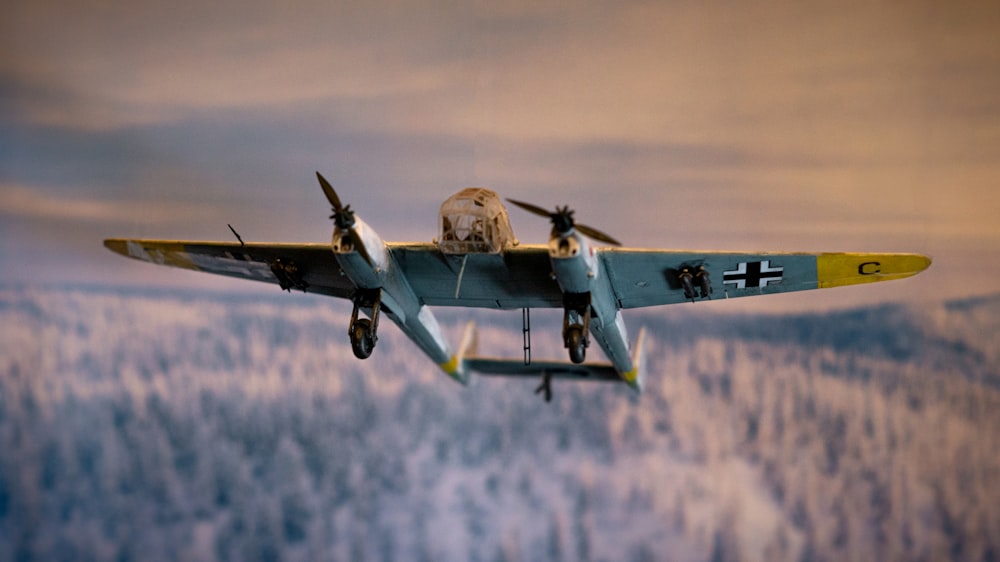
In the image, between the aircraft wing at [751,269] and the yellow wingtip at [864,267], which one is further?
the aircraft wing at [751,269]

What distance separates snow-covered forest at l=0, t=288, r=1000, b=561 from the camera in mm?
19281

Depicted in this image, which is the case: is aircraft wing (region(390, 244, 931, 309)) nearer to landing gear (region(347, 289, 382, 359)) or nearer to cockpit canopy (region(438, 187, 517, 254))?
cockpit canopy (region(438, 187, 517, 254))

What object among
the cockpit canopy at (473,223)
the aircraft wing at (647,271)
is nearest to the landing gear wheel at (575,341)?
the aircraft wing at (647,271)

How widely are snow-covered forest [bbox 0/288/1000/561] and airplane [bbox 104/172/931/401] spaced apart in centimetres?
611

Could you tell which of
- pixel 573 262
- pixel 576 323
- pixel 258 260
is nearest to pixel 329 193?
pixel 258 260

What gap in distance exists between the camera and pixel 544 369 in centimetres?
1812

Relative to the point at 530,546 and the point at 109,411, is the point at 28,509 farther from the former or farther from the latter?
the point at 530,546

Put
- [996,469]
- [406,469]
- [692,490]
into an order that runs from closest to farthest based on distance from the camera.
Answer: [996,469]
[692,490]
[406,469]

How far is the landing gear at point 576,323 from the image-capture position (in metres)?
12.4

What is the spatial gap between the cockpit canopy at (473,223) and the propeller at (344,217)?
48.0 inches

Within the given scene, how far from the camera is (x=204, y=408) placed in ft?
73.6

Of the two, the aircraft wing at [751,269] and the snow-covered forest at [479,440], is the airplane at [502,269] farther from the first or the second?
the snow-covered forest at [479,440]

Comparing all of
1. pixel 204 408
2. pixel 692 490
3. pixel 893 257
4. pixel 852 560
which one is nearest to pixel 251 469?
pixel 204 408

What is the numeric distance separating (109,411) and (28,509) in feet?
10.4
